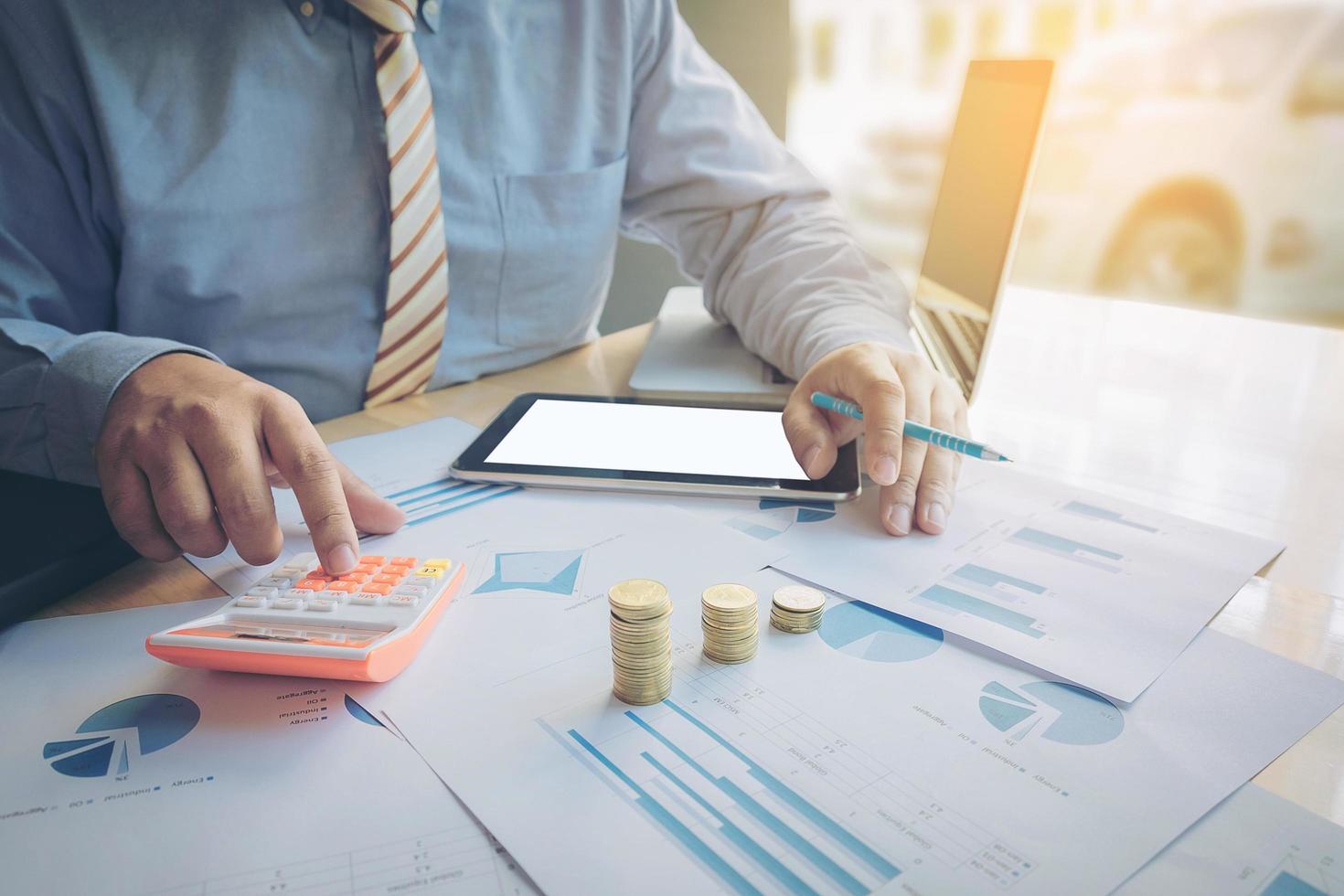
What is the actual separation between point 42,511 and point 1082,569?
70 cm

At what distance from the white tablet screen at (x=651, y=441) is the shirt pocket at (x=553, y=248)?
0.22 m

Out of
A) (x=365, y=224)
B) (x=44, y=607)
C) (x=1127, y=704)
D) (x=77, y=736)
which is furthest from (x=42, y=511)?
(x=1127, y=704)

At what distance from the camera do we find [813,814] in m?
0.34

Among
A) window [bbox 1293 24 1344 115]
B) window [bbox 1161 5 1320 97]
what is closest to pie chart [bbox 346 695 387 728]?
window [bbox 1161 5 1320 97]

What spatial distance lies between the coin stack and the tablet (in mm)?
231

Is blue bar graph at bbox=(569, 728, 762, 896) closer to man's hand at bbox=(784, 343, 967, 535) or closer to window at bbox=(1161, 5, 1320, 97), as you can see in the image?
man's hand at bbox=(784, 343, 967, 535)

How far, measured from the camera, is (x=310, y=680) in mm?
424

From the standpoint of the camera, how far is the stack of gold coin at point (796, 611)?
46 cm

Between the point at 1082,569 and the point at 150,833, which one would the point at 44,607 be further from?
the point at 1082,569

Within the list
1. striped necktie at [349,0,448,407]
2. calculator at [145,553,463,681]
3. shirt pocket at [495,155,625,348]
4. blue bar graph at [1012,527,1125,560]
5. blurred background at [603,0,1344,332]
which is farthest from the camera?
blurred background at [603,0,1344,332]

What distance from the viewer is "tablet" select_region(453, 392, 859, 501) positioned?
634 millimetres

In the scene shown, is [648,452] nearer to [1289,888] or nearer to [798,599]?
[798,599]

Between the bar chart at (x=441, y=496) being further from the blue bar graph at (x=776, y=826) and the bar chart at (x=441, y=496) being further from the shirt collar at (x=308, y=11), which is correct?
the shirt collar at (x=308, y=11)

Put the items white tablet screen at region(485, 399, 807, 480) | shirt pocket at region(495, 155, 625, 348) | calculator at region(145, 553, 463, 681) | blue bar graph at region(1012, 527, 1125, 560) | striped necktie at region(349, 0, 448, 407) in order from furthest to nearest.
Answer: shirt pocket at region(495, 155, 625, 348)
striped necktie at region(349, 0, 448, 407)
white tablet screen at region(485, 399, 807, 480)
blue bar graph at region(1012, 527, 1125, 560)
calculator at region(145, 553, 463, 681)
